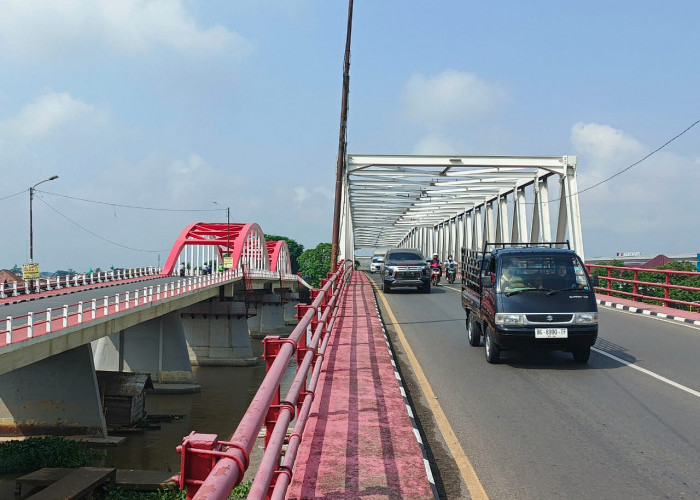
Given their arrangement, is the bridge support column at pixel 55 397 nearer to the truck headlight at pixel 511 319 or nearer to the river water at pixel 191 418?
the river water at pixel 191 418

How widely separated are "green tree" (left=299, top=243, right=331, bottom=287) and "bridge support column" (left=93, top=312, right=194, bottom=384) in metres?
131

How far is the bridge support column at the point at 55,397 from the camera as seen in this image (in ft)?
84.0

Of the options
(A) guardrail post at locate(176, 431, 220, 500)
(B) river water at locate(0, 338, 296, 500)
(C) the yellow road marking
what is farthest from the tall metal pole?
(A) guardrail post at locate(176, 431, 220, 500)

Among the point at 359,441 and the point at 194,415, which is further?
the point at 194,415

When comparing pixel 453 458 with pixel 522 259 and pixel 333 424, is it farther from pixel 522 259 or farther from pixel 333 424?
pixel 522 259

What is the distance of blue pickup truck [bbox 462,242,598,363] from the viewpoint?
35.7 feet

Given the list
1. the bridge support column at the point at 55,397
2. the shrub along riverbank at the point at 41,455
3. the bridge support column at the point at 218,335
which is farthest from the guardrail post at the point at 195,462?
the bridge support column at the point at 218,335

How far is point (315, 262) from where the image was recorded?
178125 mm

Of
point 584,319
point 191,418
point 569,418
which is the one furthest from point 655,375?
point 191,418

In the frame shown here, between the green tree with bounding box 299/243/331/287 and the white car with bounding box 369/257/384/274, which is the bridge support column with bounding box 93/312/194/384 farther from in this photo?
the green tree with bounding box 299/243/331/287

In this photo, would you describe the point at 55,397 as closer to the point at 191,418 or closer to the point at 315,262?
the point at 191,418

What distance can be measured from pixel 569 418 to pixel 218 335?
4430cm

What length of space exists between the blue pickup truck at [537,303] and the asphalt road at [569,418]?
1.55 ft

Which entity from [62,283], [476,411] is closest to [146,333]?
[62,283]
